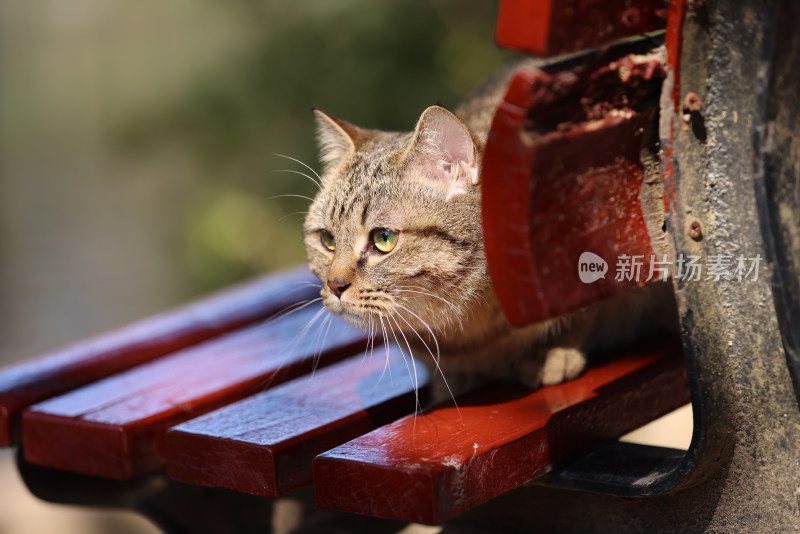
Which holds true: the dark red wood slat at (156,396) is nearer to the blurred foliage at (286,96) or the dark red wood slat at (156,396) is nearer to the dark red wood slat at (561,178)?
the dark red wood slat at (561,178)

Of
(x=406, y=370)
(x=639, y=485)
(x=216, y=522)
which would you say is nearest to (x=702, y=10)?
(x=639, y=485)

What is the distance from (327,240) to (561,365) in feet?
1.76

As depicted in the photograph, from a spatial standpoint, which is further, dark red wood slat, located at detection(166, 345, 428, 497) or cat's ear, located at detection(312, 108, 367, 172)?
cat's ear, located at detection(312, 108, 367, 172)

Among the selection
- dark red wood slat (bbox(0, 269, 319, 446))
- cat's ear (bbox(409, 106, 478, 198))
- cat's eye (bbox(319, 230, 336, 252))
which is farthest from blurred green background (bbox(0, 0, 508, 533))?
cat's ear (bbox(409, 106, 478, 198))

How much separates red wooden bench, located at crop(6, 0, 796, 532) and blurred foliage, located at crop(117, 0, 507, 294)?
309 centimetres

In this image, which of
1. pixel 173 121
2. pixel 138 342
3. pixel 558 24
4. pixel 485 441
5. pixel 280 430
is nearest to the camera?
pixel 558 24

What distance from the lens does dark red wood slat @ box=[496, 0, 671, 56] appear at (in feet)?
3.58

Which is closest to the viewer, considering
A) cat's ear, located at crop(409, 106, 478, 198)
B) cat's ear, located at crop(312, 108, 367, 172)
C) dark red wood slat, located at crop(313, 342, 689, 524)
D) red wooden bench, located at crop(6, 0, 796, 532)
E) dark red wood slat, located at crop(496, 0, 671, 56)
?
dark red wood slat, located at crop(496, 0, 671, 56)

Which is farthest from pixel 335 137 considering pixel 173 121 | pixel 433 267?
pixel 173 121

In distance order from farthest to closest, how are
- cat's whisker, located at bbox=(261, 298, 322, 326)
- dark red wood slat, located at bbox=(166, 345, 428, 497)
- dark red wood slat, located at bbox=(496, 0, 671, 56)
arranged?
cat's whisker, located at bbox=(261, 298, 322, 326)
dark red wood slat, located at bbox=(166, 345, 428, 497)
dark red wood slat, located at bbox=(496, 0, 671, 56)

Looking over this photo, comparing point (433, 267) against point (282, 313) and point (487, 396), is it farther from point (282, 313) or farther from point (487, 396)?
point (282, 313)

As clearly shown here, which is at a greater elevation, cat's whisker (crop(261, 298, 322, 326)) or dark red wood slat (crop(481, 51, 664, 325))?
dark red wood slat (crop(481, 51, 664, 325))

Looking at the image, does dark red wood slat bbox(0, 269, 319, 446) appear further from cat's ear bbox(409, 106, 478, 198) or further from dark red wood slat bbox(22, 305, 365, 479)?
cat's ear bbox(409, 106, 478, 198)

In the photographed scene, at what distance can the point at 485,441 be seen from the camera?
4.68 ft
